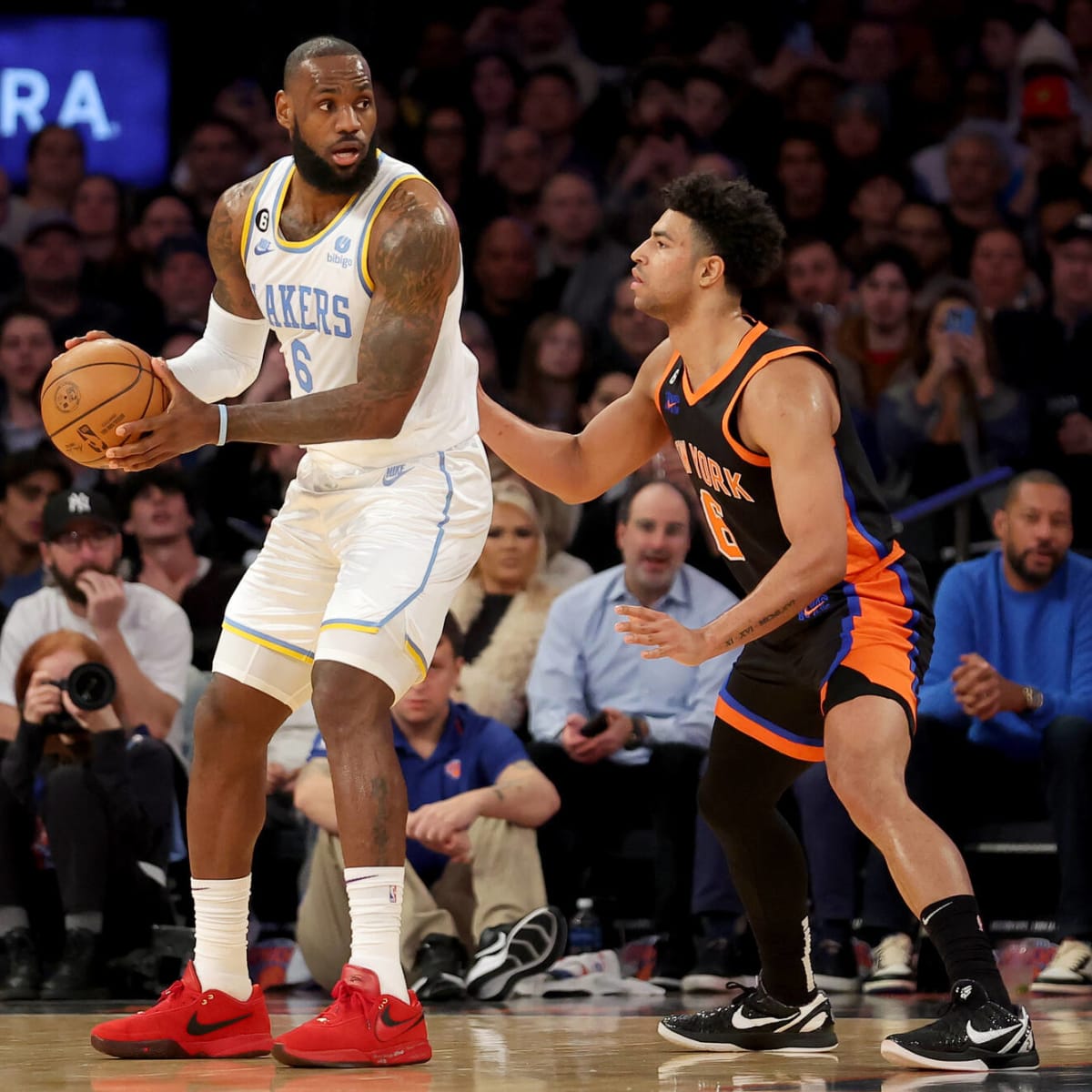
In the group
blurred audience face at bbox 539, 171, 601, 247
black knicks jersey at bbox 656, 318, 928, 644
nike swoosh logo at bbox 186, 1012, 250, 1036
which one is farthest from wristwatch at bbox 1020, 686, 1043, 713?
blurred audience face at bbox 539, 171, 601, 247

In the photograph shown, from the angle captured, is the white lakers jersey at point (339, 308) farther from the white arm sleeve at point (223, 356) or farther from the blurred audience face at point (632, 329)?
the blurred audience face at point (632, 329)

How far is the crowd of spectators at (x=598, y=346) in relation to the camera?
632 centimetres

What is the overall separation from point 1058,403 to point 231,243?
5012 mm

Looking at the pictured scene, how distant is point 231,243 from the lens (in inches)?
165

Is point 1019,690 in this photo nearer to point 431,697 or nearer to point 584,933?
point 584,933

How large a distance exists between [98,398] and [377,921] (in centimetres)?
122

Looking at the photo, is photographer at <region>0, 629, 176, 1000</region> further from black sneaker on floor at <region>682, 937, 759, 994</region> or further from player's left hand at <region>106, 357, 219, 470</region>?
player's left hand at <region>106, 357, 219, 470</region>

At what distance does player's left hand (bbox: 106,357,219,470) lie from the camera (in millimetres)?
3697

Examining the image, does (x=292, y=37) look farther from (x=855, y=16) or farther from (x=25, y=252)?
(x=855, y=16)

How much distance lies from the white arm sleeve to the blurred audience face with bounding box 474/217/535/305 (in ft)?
16.5

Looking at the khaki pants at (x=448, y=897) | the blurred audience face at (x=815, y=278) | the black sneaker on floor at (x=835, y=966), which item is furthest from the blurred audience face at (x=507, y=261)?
the black sneaker on floor at (x=835, y=966)

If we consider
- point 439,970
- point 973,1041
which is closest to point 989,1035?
point 973,1041

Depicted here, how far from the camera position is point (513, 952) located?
580cm

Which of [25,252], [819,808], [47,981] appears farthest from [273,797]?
[25,252]
